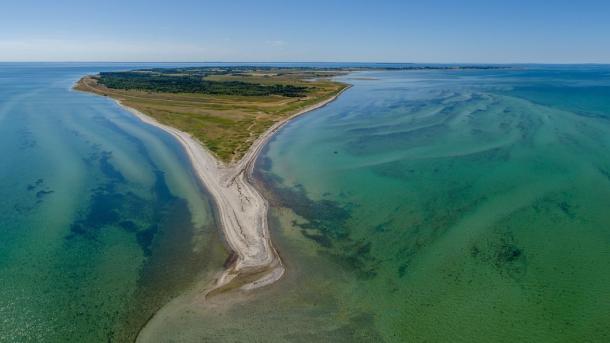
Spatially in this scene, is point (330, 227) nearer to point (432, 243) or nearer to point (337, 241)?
point (337, 241)

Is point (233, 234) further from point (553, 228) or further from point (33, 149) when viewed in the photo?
point (33, 149)

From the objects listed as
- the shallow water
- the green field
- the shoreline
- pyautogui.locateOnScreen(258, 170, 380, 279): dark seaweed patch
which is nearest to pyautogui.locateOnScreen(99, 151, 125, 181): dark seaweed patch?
the shoreline

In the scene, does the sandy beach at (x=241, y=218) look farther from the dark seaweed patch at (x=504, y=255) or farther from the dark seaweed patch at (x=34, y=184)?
the dark seaweed patch at (x=34, y=184)

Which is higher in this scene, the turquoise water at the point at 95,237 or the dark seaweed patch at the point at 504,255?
the dark seaweed patch at the point at 504,255

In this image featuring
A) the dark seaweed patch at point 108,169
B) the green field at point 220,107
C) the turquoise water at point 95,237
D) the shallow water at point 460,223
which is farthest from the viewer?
the green field at point 220,107

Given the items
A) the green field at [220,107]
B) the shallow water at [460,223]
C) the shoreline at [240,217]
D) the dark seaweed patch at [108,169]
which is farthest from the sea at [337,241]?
the green field at [220,107]

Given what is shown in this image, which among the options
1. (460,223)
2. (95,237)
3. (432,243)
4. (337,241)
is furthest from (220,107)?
(432,243)
